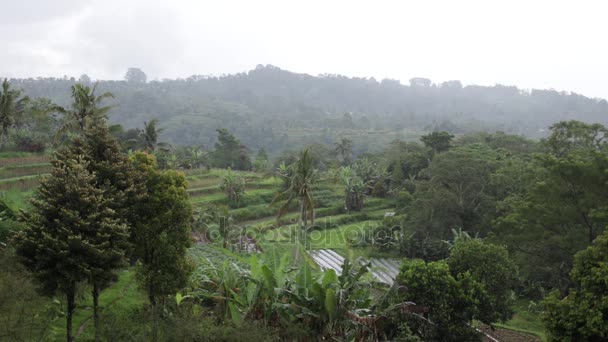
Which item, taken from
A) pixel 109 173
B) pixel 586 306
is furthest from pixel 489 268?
pixel 109 173

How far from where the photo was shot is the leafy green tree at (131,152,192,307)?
12.1m

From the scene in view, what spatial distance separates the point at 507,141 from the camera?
44938mm

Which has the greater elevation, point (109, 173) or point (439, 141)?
point (109, 173)

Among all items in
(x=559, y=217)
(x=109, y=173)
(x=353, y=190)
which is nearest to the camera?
(x=109, y=173)

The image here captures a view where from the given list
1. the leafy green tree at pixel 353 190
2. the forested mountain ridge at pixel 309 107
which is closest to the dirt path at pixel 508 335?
the leafy green tree at pixel 353 190

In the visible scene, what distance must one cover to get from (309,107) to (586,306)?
133 m

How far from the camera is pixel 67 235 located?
30.6ft

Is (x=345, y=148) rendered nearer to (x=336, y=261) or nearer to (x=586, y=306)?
(x=336, y=261)

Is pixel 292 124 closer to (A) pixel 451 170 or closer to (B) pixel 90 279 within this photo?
(A) pixel 451 170

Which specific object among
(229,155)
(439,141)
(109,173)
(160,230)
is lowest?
(229,155)

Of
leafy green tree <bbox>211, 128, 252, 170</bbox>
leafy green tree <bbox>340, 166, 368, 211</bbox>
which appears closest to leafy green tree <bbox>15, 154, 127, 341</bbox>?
leafy green tree <bbox>340, 166, 368, 211</bbox>

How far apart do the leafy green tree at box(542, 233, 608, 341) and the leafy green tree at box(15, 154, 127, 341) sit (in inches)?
404

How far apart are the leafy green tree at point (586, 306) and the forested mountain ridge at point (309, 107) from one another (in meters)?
76.3

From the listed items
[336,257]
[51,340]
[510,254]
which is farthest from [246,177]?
[51,340]
